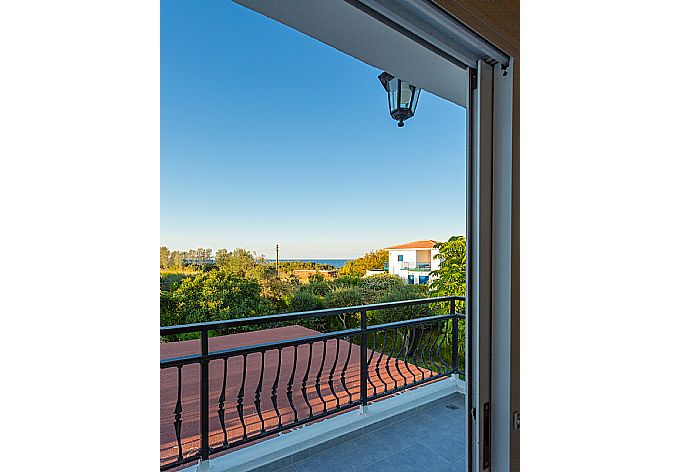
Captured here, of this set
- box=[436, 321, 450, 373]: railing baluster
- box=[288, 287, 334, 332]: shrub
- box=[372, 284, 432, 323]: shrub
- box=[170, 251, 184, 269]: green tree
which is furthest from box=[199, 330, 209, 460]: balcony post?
box=[288, 287, 334, 332]: shrub

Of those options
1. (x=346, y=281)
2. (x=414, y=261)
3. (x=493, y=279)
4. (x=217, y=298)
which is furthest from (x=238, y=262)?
(x=493, y=279)

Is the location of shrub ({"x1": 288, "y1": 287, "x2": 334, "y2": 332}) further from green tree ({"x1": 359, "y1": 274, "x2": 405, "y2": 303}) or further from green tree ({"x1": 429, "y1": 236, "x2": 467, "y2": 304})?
green tree ({"x1": 429, "y1": 236, "x2": 467, "y2": 304})

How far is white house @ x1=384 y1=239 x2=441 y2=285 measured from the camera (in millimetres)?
5211

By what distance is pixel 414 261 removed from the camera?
543 centimetres

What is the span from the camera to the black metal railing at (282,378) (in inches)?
88.4

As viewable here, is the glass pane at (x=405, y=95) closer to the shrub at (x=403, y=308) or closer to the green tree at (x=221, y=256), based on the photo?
the shrub at (x=403, y=308)

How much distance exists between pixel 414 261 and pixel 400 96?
3353mm

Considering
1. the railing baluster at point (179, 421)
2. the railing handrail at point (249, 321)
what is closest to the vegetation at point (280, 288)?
the railing handrail at point (249, 321)

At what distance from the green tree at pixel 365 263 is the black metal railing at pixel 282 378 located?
1334 millimetres

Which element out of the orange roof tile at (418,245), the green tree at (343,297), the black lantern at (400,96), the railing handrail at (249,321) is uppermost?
the black lantern at (400,96)

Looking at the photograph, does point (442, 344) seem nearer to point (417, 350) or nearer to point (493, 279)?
point (417, 350)
